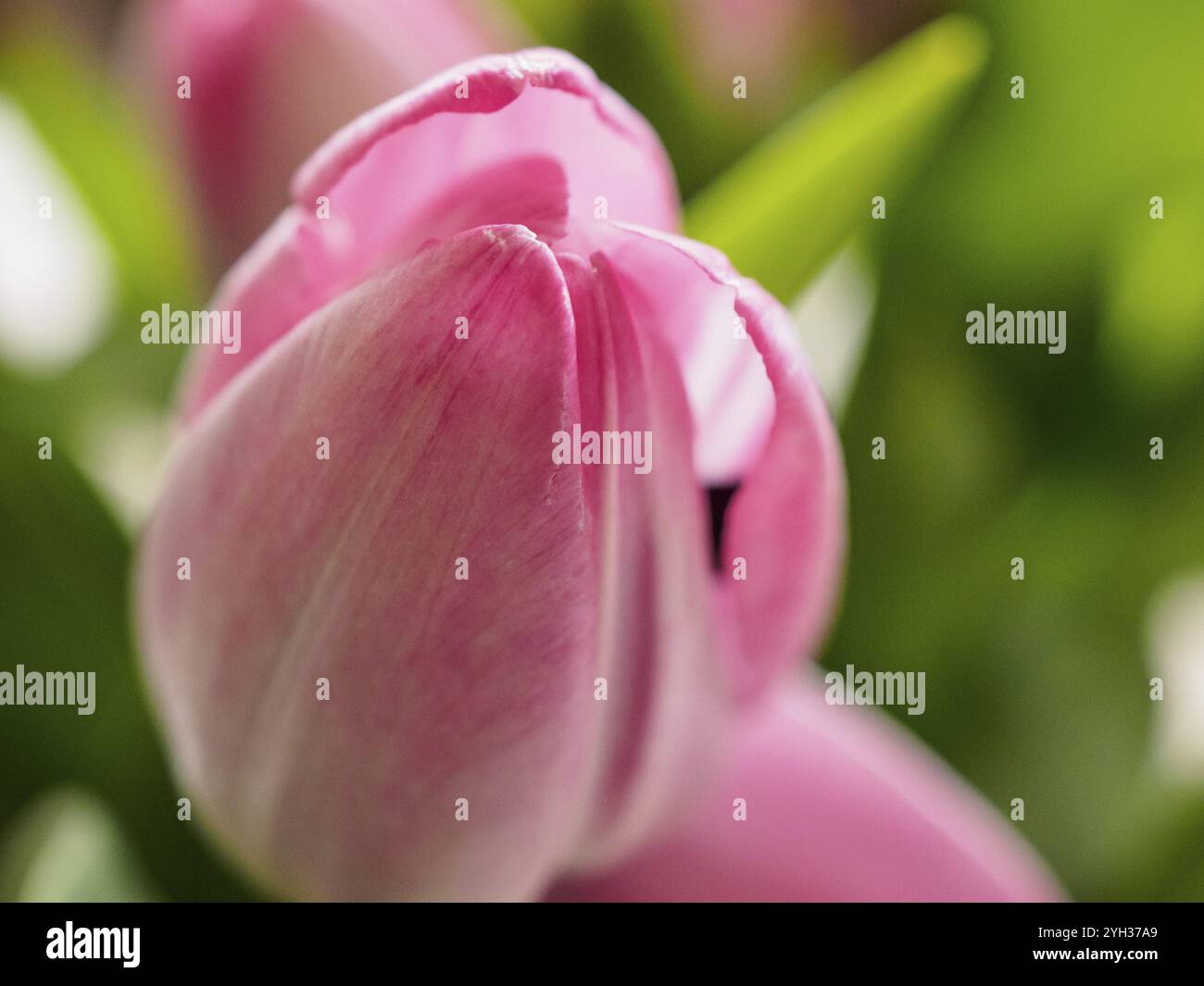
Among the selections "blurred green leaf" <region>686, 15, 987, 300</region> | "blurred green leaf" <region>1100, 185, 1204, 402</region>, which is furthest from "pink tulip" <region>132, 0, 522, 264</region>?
"blurred green leaf" <region>1100, 185, 1204, 402</region>

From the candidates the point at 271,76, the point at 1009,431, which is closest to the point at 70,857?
the point at 271,76

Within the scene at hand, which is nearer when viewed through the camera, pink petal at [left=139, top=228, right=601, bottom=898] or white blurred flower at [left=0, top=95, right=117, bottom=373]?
pink petal at [left=139, top=228, right=601, bottom=898]

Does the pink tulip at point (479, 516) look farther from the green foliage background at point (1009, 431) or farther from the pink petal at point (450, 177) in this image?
the green foliage background at point (1009, 431)

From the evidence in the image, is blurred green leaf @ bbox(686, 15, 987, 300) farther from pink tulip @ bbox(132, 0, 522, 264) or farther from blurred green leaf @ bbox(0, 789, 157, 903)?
blurred green leaf @ bbox(0, 789, 157, 903)

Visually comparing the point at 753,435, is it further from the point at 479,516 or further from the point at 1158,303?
the point at 1158,303

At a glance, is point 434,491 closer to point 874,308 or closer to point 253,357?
point 253,357
